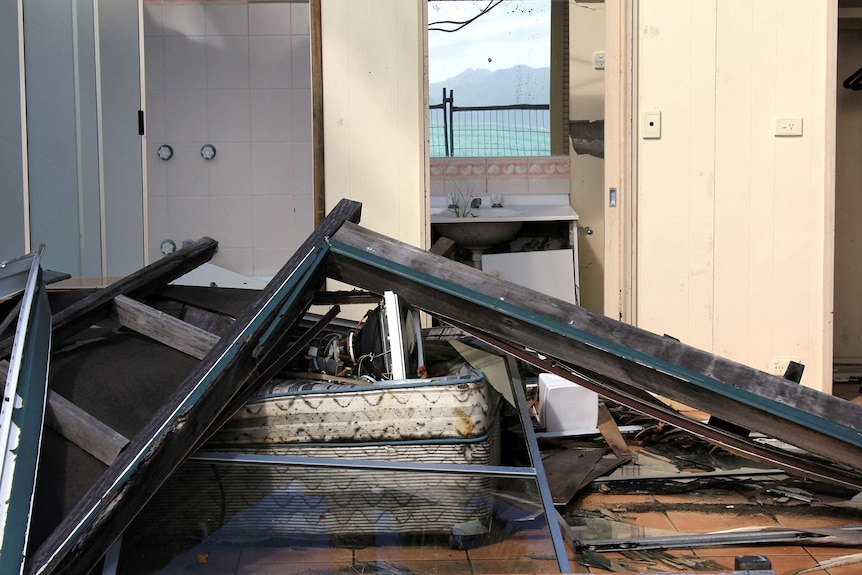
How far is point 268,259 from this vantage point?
6477mm

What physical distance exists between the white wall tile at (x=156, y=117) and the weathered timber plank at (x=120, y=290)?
317cm

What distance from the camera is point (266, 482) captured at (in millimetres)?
2320

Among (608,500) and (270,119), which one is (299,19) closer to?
(270,119)

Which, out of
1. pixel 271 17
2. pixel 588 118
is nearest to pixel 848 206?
pixel 588 118

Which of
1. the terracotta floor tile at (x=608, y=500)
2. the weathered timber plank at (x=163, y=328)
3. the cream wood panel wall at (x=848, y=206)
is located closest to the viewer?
the weathered timber plank at (x=163, y=328)

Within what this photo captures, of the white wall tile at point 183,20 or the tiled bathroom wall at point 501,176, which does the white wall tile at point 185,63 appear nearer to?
the white wall tile at point 183,20

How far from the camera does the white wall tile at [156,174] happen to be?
21.0 ft

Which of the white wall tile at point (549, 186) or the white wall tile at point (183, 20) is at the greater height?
the white wall tile at point (183, 20)

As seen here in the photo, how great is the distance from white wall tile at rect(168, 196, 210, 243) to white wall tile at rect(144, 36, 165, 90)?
845 mm

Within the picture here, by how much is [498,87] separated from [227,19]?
2.13m

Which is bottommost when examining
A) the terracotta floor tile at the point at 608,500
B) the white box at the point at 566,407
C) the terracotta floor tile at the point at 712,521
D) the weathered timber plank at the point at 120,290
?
the terracotta floor tile at the point at 608,500

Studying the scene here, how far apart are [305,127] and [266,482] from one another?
14.6 feet

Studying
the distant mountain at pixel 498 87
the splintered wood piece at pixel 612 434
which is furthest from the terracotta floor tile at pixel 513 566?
the distant mountain at pixel 498 87

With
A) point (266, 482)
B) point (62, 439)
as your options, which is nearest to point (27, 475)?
point (62, 439)
